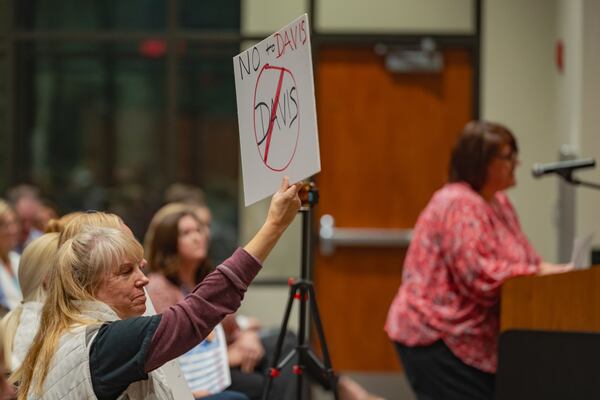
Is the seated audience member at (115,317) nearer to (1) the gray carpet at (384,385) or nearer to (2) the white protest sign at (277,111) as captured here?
(2) the white protest sign at (277,111)

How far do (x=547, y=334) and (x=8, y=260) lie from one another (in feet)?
9.64

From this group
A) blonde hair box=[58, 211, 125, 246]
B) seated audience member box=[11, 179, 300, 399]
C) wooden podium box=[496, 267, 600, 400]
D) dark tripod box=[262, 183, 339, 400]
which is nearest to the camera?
seated audience member box=[11, 179, 300, 399]

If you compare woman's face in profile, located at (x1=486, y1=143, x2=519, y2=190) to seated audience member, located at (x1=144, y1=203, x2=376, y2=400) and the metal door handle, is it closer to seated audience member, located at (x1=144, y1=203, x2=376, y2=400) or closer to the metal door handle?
seated audience member, located at (x1=144, y1=203, x2=376, y2=400)

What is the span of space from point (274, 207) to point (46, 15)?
17.7 feet

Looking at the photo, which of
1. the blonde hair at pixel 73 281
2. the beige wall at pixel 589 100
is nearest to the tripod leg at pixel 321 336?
the blonde hair at pixel 73 281

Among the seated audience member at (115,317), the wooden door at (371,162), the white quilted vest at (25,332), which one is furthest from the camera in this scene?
the wooden door at (371,162)

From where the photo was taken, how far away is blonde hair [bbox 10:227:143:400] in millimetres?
2551

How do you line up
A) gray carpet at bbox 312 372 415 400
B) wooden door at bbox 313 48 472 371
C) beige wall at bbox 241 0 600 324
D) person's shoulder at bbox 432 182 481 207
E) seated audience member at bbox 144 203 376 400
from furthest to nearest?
wooden door at bbox 313 48 472 371 → beige wall at bbox 241 0 600 324 → gray carpet at bbox 312 372 415 400 → seated audience member at bbox 144 203 376 400 → person's shoulder at bbox 432 182 481 207

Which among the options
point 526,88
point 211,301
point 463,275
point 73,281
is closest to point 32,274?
point 73,281

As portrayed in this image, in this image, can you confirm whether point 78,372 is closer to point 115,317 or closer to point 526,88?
point 115,317

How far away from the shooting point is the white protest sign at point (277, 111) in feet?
9.37

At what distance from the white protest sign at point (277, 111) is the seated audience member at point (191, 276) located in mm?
1326

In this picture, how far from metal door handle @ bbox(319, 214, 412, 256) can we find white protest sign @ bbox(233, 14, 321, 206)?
13.8 ft

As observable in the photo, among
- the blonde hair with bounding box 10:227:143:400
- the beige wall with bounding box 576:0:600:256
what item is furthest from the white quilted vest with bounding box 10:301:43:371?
the beige wall with bounding box 576:0:600:256
